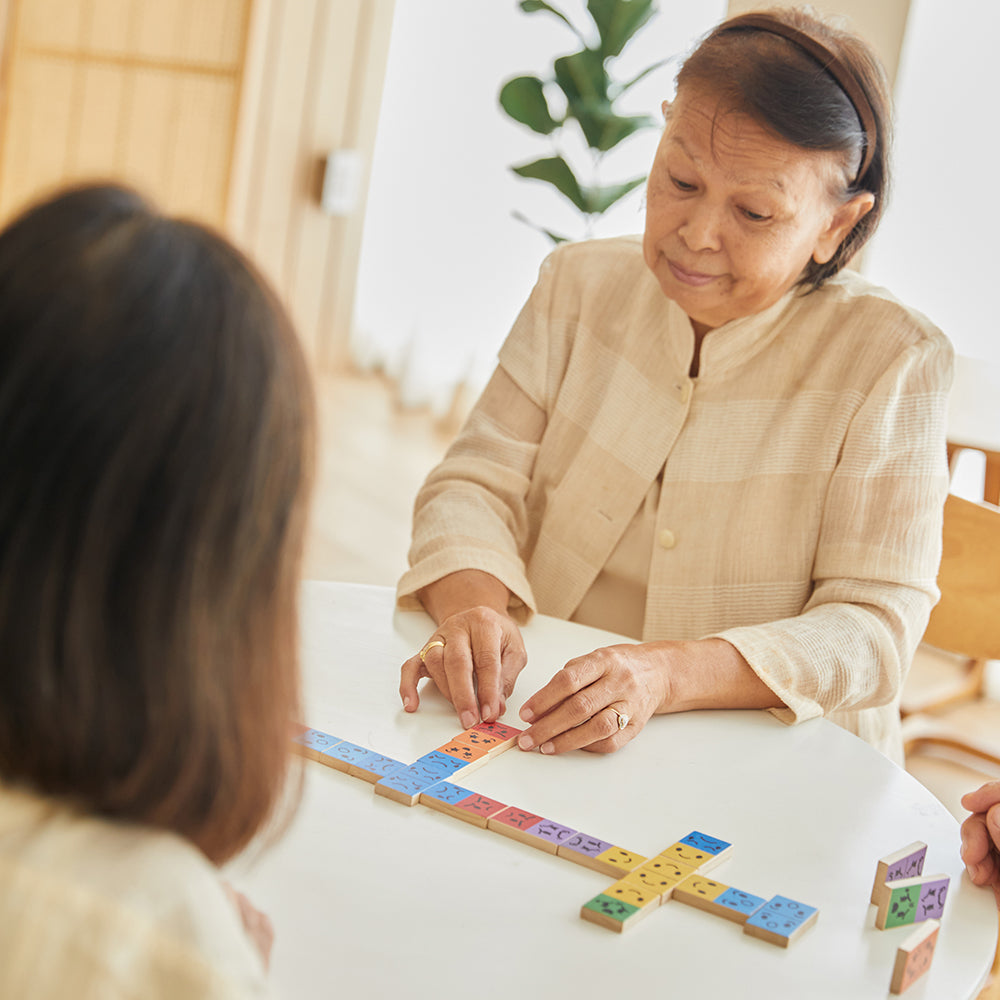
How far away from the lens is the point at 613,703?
1.26 m

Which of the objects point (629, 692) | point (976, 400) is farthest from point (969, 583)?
point (976, 400)

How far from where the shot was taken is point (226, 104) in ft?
13.3

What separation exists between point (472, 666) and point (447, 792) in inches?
9.9

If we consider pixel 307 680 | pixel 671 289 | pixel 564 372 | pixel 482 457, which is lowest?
pixel 307 680

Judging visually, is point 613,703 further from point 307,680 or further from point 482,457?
point 482,457

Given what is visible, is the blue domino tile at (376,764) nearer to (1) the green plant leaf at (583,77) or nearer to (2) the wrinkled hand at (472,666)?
(2) the wrinkled hand at (472,666)

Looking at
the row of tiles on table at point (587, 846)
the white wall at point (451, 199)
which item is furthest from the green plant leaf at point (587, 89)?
the row of tiles on table at point (587, 846)

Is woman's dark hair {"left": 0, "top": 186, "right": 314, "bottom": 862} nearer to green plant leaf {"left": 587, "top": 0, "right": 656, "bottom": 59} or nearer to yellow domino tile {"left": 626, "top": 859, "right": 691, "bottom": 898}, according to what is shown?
yellow domino tile {"left": 626, "top": 859, "right": 691, "bottom": 898}

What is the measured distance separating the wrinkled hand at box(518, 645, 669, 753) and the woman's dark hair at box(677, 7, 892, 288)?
71 cm

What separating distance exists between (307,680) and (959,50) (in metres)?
2.51

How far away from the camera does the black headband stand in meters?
1.53

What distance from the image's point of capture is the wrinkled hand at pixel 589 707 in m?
1.23

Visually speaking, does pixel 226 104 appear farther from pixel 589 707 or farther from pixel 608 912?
pixel 608 912

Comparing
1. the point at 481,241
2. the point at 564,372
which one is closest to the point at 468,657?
the point at 564,372
